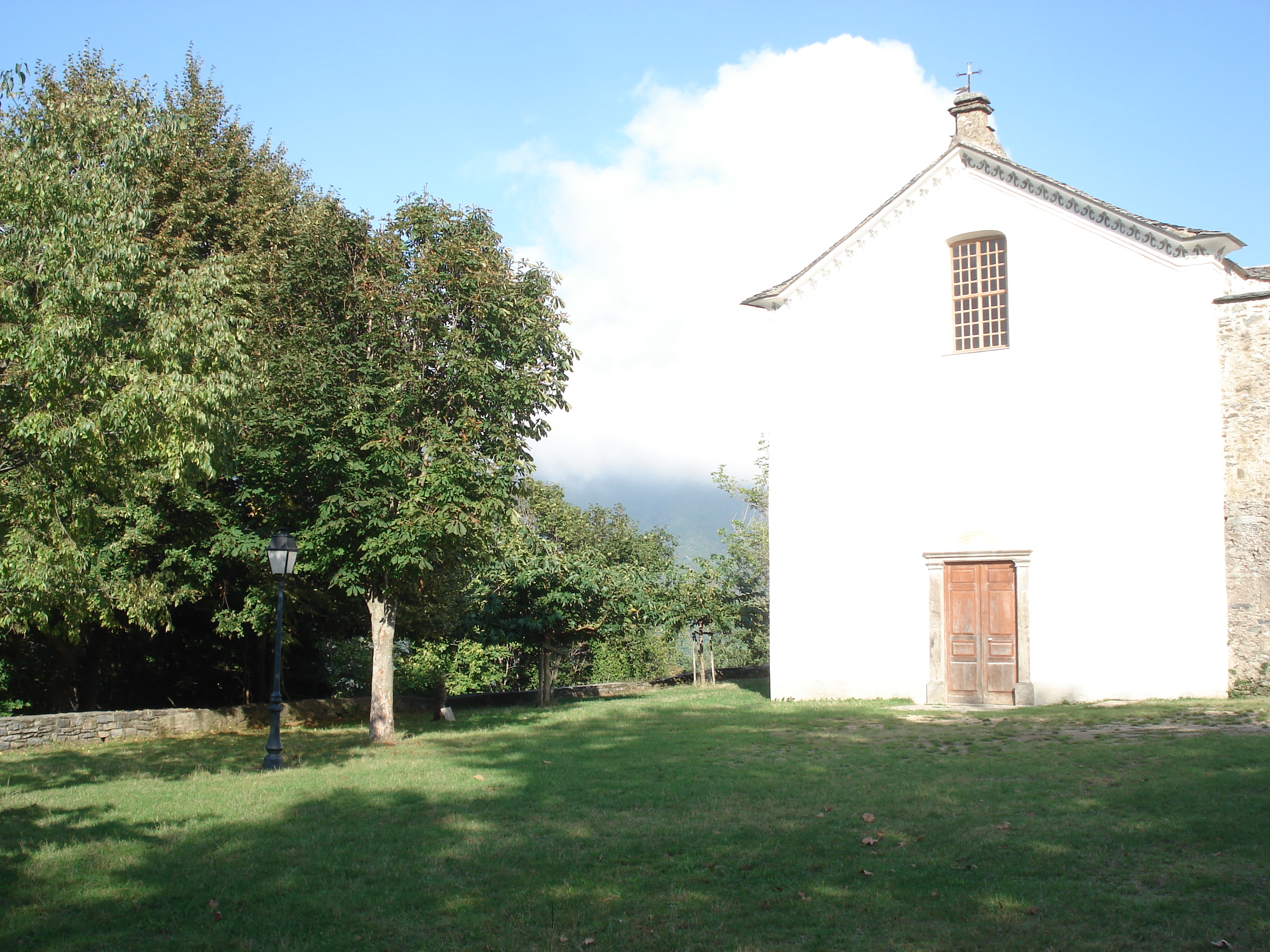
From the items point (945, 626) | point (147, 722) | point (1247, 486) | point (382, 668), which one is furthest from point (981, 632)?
point (147, 722)

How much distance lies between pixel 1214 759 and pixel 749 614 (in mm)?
19434

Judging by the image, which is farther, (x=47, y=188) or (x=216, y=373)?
(x=216, y=373)

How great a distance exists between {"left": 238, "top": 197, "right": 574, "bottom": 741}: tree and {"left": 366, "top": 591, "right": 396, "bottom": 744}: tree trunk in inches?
1.1

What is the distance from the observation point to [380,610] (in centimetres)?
1666

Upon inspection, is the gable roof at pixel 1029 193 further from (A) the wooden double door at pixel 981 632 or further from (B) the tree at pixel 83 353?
(B) the tree at pixel 83 353

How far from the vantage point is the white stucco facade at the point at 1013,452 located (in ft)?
55.1

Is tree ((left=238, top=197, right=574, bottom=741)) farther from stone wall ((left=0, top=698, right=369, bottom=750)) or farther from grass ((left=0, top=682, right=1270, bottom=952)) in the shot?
stone wall ((left=0, top=698, right=369, bottom=750))

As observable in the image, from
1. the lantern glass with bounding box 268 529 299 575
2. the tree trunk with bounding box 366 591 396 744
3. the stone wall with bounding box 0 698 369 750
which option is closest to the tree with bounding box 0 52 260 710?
the lantern glass with bounding box 268 529 299 575

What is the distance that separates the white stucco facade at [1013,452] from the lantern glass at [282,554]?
33.4ft

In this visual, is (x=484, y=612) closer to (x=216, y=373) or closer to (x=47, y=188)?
(x=216, y=373)

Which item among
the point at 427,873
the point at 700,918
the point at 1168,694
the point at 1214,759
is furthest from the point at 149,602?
the point at 1168,694

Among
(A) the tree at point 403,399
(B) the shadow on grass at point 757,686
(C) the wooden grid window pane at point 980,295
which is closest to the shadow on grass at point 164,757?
(A) the tree at point 403,399

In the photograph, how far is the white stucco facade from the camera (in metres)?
→ 16.8

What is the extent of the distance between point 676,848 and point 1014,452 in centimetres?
1291
